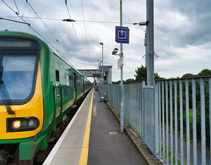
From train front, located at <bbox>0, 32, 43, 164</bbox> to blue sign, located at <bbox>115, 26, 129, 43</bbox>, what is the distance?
294 centimetres

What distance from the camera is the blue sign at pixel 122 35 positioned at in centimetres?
542

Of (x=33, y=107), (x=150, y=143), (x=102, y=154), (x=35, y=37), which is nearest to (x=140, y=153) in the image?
(x=150, y=143)

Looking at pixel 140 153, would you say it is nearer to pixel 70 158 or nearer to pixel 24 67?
pixel 70 158

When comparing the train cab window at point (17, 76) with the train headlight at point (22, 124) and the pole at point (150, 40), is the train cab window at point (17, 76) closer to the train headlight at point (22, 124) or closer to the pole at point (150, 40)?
the train headlight at point (22, 124)

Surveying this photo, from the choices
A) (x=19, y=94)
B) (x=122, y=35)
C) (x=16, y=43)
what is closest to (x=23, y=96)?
(x=19, y=94)

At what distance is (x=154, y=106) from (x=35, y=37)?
2.91 metres

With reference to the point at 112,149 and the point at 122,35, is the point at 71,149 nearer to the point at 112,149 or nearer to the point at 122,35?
the point at 112,149

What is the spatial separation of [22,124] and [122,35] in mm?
4104

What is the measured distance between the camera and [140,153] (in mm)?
3773

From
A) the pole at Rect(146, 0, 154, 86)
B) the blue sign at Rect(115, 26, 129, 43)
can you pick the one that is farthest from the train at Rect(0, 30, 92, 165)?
the blue sign at Rect(115, 26, 129, 43)

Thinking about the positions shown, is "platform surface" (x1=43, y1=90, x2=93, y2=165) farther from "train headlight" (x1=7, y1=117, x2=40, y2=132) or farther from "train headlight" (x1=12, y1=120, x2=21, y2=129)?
"train headlight" (x1=12, y1=120, x2=21, y2=129)

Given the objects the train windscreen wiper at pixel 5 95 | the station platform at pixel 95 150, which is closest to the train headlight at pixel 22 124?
the train windscreen wiper at pixel 5 95

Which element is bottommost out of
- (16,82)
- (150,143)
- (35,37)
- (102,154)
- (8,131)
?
(102,154)

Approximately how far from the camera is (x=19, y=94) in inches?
120
